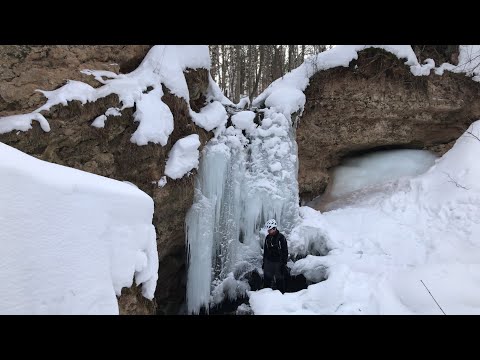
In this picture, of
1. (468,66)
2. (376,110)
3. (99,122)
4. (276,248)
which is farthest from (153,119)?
(468,66)

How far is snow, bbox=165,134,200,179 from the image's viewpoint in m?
5.05

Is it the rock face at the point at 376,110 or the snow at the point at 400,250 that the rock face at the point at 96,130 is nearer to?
the snow at the point at 400,250

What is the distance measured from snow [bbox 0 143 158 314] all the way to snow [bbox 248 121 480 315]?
2.69 m

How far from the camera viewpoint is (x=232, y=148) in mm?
6285

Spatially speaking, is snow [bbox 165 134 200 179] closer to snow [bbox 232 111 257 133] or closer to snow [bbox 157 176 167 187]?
snow [bbox 157 176 167 187]

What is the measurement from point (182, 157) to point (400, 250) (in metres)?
Result: 3.73

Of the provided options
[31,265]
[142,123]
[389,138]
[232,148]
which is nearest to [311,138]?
[389,138]

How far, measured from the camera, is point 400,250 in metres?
5.60

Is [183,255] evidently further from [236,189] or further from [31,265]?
[31,265]

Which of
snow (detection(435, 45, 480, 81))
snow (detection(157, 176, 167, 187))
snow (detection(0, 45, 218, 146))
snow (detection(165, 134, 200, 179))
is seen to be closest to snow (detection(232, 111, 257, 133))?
snow (detection(0, 45, 218, 146))

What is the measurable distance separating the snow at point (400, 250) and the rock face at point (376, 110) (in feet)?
2.83

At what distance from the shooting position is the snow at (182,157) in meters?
5.05

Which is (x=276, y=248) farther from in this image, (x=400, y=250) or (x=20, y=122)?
(x=20, y=122)

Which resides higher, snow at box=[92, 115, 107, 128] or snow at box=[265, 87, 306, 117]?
snow at box=[265, 87, 306, 117]
